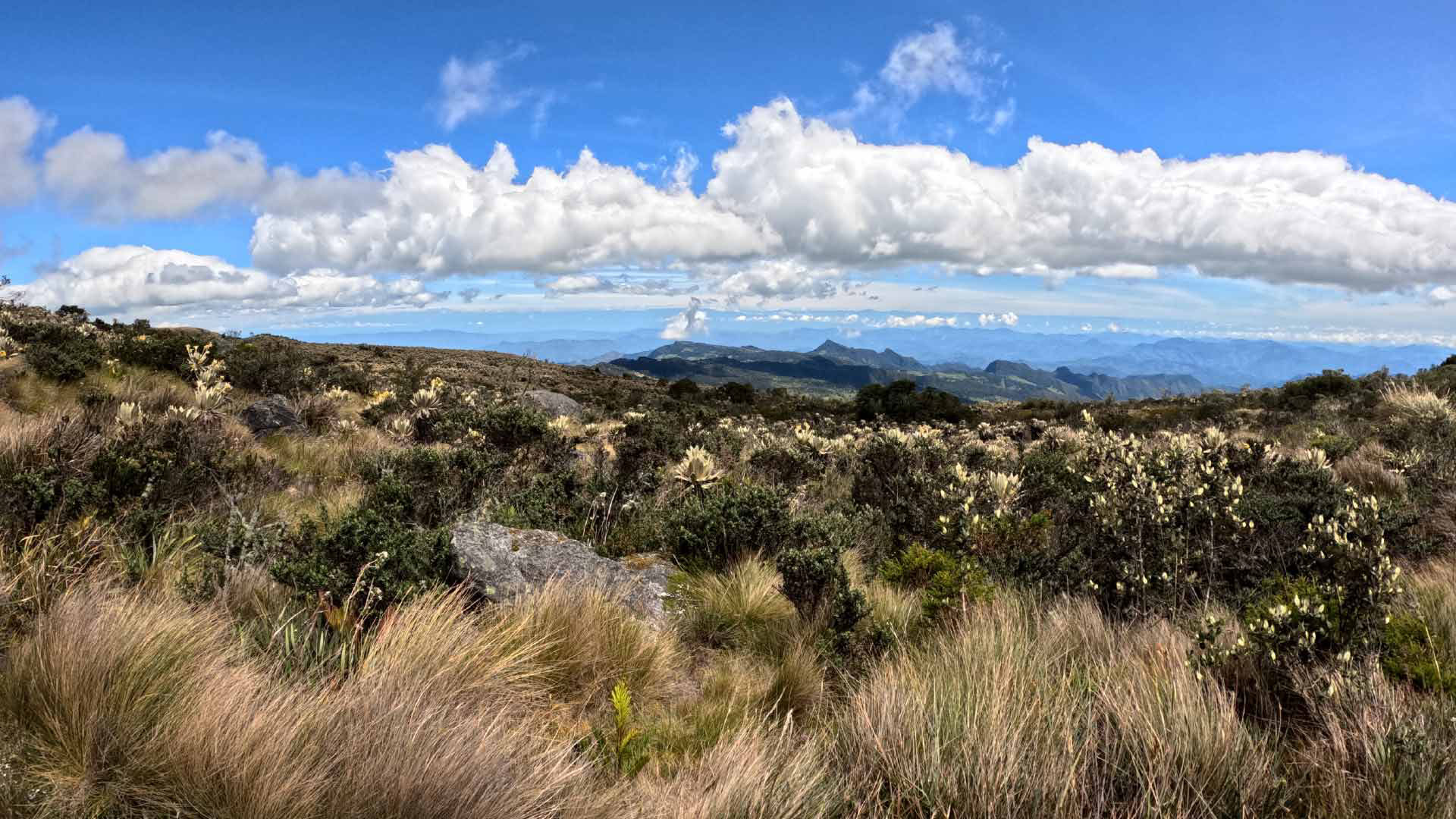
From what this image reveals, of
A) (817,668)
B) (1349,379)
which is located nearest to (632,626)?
(817,668)

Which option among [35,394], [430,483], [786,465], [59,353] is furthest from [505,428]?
[59,353]

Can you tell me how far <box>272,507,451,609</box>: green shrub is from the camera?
3.81 metres

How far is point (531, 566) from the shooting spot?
4504mm

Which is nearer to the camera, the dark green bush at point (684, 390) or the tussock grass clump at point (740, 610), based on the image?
the tussock grass clump at point (740, 610)

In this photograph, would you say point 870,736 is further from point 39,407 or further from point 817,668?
point 39,407

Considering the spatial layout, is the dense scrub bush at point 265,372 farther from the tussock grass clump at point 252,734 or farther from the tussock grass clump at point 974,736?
the tussock grass clump at point 974,736

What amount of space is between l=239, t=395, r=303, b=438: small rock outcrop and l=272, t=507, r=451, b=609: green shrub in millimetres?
6259

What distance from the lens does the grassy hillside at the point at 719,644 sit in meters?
2.34

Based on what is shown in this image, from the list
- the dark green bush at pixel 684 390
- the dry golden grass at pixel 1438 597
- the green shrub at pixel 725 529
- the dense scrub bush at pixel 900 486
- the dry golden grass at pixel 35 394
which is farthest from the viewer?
the dark green bush at pixel 684 390

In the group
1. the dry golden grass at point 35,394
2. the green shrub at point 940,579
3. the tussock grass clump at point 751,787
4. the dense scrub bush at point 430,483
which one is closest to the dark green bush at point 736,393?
the dry golden grass at point 35,394

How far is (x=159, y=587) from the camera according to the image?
3.79m

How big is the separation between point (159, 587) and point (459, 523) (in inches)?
66.6

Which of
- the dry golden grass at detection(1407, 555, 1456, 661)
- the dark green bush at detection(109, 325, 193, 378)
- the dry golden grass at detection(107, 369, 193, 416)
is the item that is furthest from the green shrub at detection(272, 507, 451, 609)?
the dark green bush at detection(109, 325, 193, 378)

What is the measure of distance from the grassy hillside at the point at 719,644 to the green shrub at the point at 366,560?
0.02 metres
